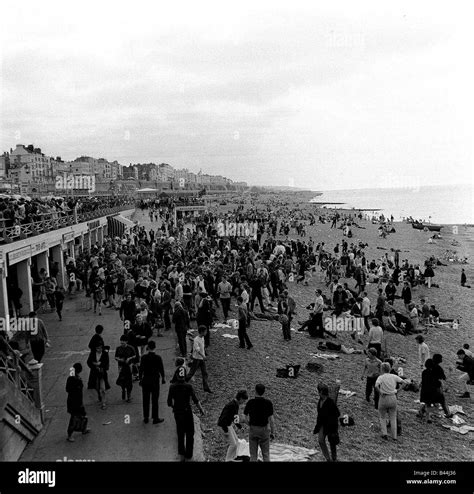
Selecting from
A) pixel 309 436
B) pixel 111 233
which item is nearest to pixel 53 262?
pixel 309 436

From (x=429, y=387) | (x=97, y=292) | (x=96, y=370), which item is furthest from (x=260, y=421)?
(x=97, y=292)

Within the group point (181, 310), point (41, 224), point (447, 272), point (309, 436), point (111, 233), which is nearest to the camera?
point (309, 436)

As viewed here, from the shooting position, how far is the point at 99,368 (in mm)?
8266

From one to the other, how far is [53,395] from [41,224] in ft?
34.7

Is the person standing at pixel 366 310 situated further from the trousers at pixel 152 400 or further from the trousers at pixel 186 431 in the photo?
the trousers at pixel 186 431

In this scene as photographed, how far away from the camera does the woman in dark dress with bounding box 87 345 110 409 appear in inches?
322

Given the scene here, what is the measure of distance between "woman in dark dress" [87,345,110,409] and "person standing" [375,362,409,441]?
15.7 ft

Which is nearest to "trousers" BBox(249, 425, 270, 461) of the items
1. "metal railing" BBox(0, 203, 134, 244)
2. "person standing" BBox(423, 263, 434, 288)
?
"metal railing" BBox(0, 203, 134, 244)

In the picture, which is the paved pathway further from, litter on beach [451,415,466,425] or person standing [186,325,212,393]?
litter on beach [451,415,466,425]

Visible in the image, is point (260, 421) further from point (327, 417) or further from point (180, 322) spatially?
point (180, 322)
